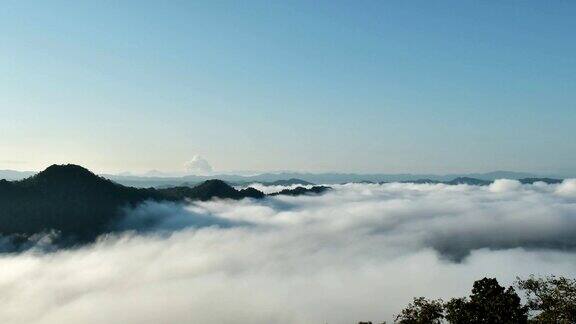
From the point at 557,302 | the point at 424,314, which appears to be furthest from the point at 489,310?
the point at 557,302

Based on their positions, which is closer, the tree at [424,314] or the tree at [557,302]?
the tree at [557,302]

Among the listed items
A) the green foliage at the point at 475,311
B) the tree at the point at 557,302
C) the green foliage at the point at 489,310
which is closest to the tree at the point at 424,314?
the green foliage at the point at 475,311

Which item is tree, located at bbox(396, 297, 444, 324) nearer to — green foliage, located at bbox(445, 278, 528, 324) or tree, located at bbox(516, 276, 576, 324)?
green foliage, located at bbox(445, 278, 528, 324)

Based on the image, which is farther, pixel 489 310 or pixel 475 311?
pixel 475 311

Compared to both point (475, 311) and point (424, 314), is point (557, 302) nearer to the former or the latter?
point (475, 311)

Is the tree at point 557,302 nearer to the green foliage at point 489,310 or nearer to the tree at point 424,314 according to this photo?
the green foliage at point 489,310

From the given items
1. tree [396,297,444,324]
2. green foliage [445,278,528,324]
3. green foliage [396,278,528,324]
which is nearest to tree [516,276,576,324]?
green foliage [445,278,528,324]

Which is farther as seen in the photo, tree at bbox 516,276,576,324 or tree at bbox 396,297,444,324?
tree at bbox 396,297,444,324

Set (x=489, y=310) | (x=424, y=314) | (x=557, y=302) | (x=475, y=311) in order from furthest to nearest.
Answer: (x=475, y=311)
(x=424, y=314)
(x=489, y=310)
(x=557, y=302)

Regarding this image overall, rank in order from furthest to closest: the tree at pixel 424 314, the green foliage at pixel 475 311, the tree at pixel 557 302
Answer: the tree at pixel 424 314
the green foliage at pixel 475 311
the tree at pixel 557 302

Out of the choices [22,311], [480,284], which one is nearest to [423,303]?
[480,284]

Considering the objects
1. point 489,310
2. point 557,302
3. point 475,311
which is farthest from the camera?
point 475,311
